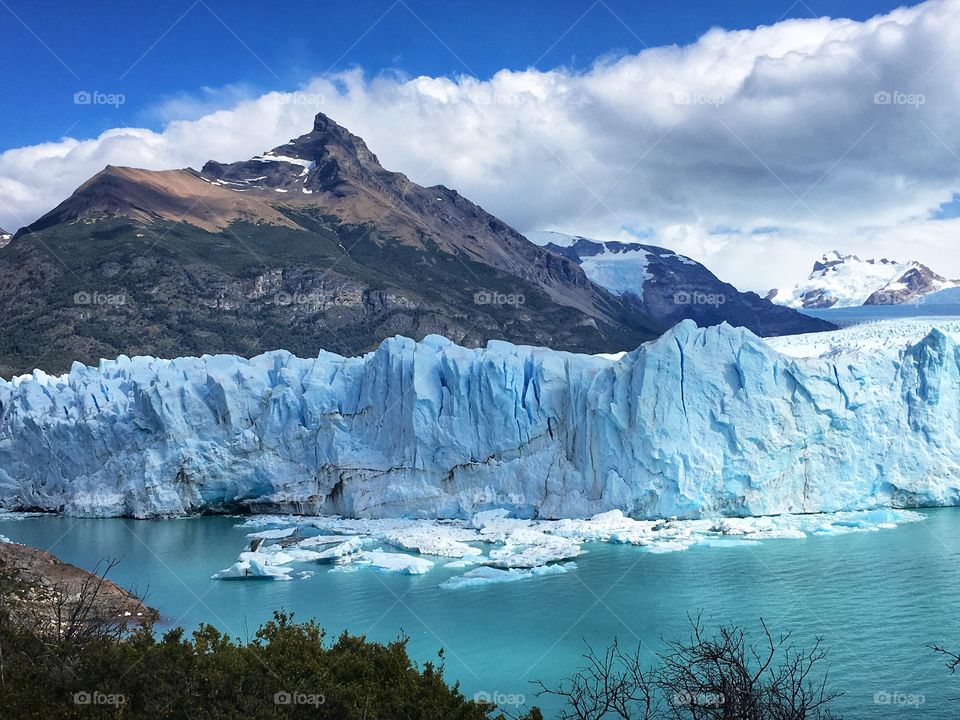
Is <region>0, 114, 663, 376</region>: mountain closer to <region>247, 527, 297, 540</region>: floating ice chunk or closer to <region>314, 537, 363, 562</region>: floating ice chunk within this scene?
<region>247, 527, 297, 540</region>: floating ice chunk

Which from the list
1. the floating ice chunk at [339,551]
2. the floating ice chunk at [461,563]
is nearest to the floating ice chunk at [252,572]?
the floating ice chunk at [339,551]

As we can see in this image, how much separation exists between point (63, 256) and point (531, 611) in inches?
2284

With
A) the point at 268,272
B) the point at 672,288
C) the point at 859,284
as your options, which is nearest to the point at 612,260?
the point at 672,288

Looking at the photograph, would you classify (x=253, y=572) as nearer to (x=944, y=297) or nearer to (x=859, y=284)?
(x=944, y=297)

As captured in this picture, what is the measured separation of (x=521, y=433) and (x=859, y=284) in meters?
156

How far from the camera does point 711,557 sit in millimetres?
17594

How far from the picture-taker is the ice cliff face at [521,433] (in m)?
20.8

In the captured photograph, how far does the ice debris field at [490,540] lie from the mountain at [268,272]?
62.7ft

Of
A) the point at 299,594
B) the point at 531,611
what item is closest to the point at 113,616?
the point at 299,594

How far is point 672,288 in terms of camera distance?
123m

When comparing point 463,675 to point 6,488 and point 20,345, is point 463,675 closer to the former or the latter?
point 6,488

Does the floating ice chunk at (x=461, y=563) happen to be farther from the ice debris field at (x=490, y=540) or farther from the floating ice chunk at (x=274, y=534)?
the floating ice chunk at (x=274, y=534)

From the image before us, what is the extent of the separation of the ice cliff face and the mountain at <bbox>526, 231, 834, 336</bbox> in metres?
74.5

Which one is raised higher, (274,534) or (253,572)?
(274,534)
